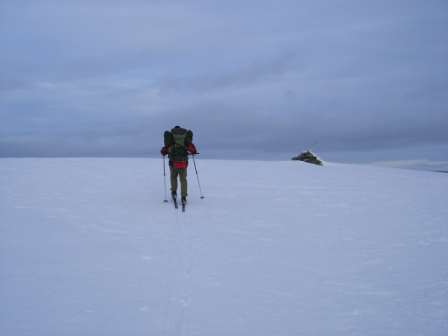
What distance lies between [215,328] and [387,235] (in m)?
5.37

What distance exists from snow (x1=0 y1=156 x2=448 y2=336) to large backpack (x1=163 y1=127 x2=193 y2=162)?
4.49 feet

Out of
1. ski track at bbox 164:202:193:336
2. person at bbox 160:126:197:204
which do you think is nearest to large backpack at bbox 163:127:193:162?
person at bbox 160:126:197:204

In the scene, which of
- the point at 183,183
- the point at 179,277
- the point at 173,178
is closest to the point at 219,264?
the point at 179,277

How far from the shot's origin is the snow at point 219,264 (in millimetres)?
4562

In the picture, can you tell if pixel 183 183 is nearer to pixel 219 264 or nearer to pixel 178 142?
pixel 178 142

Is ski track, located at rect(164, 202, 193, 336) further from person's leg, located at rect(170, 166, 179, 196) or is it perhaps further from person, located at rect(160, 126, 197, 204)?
person, located at rect(160, 126, 197, 204)

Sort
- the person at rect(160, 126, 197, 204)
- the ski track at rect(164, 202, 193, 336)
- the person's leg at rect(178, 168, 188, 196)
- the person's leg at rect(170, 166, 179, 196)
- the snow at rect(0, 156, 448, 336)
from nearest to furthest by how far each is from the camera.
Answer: the ski track at rect(164, 202, 193, 336) → the snow at rect(0, 156, 448, 336) → the person's leg at rect(178, 168, 188, 196) → the person at rect(160, 126, 197, 204) → the person's leg at rect(170, 166, 179, 196)

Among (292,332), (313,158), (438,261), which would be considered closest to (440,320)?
(292,332)

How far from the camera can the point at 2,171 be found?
16.2 meters

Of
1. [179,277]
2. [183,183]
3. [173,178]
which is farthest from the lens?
[173,178]

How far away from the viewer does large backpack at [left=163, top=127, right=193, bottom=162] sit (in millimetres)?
10828

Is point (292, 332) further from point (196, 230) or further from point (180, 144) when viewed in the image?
point (180, 144)

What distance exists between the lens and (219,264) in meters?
6.31

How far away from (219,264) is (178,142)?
5.18 m
